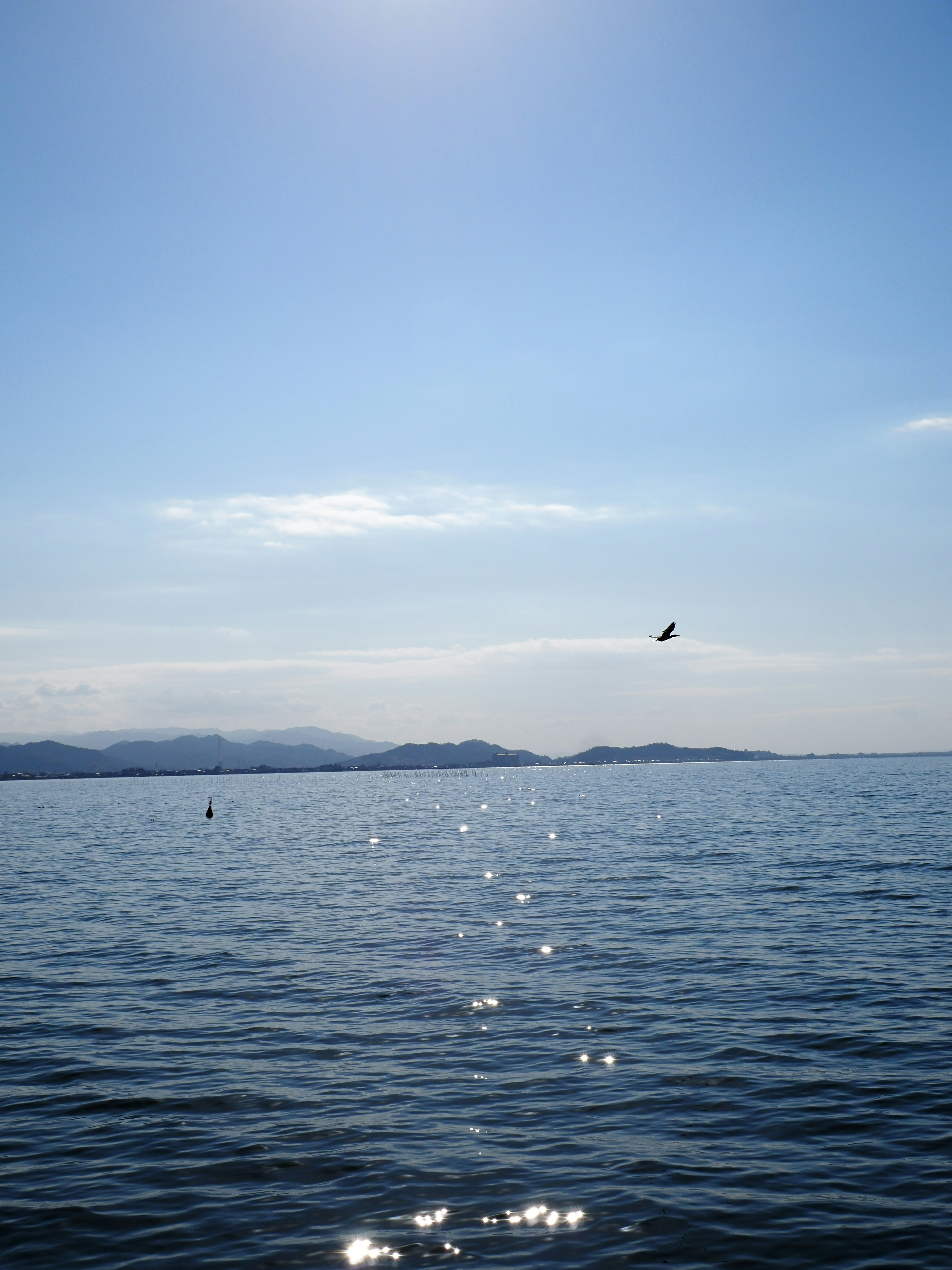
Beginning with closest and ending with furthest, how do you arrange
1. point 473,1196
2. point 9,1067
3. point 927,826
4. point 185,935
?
1. point 473,1196
2. point 9,1067
3. point 185,935
4. point 927,826

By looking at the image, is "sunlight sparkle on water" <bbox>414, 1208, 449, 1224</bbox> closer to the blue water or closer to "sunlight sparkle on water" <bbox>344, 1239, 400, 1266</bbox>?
the blue water

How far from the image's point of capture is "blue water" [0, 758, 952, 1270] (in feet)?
45.0

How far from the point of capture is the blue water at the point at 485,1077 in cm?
1371

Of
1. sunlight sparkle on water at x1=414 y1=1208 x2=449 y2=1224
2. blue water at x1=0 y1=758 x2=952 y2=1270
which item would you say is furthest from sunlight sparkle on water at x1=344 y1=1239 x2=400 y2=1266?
sunlight sparkle on water at x1=414 y1=1208 x2=449 y2=1224

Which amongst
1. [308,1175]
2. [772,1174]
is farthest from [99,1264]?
[772,1174]

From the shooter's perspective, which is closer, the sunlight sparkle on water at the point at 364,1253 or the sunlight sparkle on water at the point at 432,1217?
the sunlight sparkle on water at the point at 364,1253

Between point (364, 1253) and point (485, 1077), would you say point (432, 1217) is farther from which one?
point (485, 1077)

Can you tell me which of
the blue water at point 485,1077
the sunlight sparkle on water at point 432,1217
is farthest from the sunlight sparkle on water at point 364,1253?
the sunlight sparkle on water at point 432,1217

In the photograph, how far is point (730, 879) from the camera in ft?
157

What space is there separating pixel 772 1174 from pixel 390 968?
1675 cm

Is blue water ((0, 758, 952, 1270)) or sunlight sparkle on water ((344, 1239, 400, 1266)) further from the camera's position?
blue water ((0, 758, 952, 1270))

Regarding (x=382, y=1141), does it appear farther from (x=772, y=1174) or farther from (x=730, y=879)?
(x=730, y=879)

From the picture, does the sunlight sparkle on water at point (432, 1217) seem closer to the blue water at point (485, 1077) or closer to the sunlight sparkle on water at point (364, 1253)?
the blue water at point (485, 1077)

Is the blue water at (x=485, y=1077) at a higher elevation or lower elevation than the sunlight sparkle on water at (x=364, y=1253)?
lower
